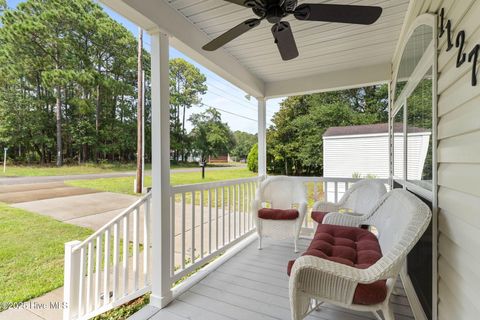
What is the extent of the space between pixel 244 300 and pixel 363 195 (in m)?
2.01

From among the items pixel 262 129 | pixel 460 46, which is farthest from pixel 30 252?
pixel 460 46

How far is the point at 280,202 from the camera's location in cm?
365

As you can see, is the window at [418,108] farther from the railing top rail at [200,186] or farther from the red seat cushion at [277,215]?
the railing top rail at [200,186]

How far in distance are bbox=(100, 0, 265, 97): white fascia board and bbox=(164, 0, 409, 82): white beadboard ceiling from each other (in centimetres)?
7

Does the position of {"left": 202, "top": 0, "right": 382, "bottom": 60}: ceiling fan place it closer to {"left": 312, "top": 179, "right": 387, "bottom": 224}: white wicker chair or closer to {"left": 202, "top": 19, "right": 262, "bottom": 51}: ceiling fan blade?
{"left": 202, "top": 19, "right": 262, "bottom": 51}: ceiling fan blade

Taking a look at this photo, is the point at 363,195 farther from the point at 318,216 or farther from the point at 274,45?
the point at 274,45

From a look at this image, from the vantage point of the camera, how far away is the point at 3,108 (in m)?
4.87

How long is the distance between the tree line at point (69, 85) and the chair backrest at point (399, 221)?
145 inches

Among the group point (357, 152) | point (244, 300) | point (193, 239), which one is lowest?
point (244, 300)

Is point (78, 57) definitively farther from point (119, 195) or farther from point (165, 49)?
point (165, 49)

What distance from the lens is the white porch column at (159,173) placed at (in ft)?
6.54

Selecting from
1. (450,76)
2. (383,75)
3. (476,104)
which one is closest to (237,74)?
(383,75)

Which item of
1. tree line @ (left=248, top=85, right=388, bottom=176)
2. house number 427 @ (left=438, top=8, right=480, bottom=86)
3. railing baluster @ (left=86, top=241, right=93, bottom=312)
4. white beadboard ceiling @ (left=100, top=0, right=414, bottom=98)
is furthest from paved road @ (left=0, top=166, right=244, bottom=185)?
house number 427 @ (left=438, top=8, right=480, bottom=86)

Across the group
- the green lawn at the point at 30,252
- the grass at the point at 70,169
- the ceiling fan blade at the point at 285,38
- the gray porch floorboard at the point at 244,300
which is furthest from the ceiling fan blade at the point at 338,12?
the green lawn at the point at 30,252
